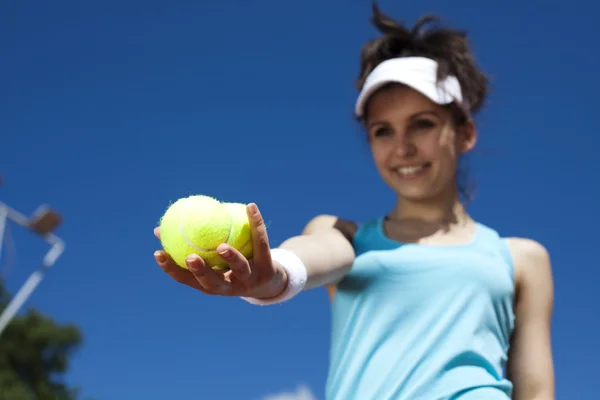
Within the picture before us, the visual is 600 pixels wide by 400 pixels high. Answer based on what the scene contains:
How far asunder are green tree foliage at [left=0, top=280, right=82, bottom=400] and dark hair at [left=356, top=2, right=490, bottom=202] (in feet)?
106

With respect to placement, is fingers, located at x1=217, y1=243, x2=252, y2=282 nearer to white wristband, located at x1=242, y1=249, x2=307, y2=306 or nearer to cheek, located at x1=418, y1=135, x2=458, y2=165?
white wristband, located at x1=242, y1=249, x2=307, y2=306

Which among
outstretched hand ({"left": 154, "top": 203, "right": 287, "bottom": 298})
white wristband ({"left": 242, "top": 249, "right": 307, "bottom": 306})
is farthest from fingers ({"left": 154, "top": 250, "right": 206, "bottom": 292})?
white wristband ({"left": 242, "top": 249, "right": 307, "bottom": 306})

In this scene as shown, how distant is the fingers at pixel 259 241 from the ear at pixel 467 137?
182 cm

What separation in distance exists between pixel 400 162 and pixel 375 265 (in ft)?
1.85

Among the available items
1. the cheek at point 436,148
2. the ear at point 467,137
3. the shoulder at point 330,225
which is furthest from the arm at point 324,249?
the ear at point 467,137

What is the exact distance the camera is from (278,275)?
2680 mm

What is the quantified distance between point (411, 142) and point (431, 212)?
0.40 m

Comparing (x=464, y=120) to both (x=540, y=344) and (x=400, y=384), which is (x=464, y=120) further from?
(x=400, y=384)

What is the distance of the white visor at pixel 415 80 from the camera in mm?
3699

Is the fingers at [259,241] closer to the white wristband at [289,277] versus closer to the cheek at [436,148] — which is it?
the white wristband at [289,277]

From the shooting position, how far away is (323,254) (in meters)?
3.25

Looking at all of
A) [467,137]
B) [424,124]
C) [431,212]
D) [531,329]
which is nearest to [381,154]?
[424,124]

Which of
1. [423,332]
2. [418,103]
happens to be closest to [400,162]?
[418,103]

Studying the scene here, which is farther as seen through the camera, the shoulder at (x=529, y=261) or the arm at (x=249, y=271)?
the shoulder at (x=529, y=261)
